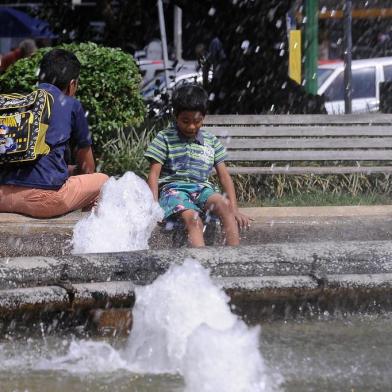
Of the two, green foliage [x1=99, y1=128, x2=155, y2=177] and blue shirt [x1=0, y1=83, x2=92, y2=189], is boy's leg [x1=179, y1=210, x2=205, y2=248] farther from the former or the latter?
green foliage [x1=99, y1=128, x2=155, y2=177]

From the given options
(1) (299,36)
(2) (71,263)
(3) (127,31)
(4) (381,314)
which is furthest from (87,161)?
(3) (127,31)

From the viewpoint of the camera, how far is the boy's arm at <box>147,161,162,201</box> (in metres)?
5.80

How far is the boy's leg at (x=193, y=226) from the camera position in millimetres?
5617

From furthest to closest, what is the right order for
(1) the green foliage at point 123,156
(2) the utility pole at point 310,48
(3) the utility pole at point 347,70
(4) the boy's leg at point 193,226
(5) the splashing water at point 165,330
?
(2) the utility pole at point 310,48, (3) the utility pole at point 347,70, (1) the green foliage at point 123,156, (4) the boy's leg at point 193,226, (5) the splashing water at point 165,330

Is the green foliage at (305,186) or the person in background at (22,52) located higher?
the person in background at (22,52)

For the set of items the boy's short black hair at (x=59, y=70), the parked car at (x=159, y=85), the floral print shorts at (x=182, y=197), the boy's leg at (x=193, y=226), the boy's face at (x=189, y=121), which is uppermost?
the boy's short black hair at (x=59, y=70)

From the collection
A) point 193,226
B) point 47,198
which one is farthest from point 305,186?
point 47,198

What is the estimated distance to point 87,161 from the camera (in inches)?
241

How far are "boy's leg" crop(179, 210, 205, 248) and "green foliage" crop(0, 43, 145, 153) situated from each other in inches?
97.6

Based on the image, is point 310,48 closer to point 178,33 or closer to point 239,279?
point 239,279

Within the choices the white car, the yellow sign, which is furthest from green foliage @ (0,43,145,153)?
the white car

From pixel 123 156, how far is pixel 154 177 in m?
2.28

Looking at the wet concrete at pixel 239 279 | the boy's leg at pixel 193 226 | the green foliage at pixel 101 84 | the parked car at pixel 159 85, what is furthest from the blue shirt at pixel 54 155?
the parked car at pixel 159 85

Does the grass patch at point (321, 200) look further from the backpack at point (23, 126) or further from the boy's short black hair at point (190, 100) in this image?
the backpack at point (23, 126)
